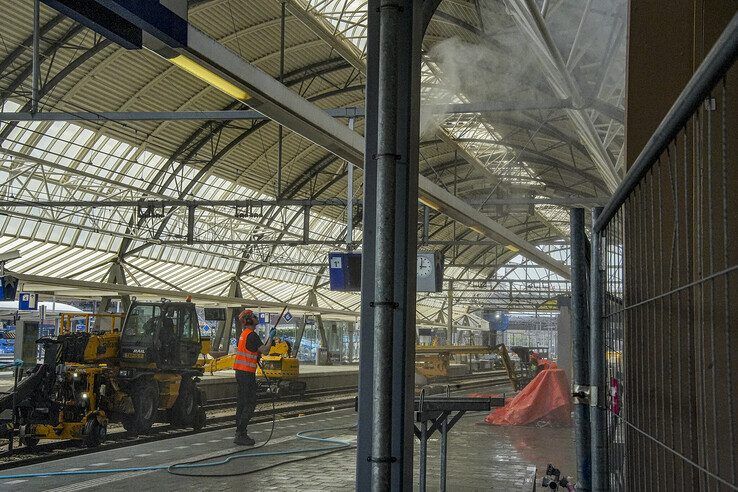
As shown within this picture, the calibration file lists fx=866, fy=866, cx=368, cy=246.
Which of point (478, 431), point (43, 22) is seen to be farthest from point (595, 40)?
point (43, 22)

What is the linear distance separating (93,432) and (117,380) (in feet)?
4.25

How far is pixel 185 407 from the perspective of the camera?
54.1 ft

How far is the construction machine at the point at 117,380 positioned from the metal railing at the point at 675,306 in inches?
446

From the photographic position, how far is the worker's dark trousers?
12.5 m

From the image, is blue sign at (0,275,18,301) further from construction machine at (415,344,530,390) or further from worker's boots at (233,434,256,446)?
construction machine at (415,344,530,390)

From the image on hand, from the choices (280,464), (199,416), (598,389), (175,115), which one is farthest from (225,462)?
A: (598,389)

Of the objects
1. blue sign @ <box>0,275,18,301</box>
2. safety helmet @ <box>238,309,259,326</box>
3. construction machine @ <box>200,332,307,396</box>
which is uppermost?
blue sign @ <box>0,275,18,301</box>

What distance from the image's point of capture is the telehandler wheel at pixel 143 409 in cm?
1528

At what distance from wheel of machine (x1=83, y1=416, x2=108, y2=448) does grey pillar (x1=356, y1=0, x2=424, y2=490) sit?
31.9ft

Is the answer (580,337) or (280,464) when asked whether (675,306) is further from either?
(280,464)

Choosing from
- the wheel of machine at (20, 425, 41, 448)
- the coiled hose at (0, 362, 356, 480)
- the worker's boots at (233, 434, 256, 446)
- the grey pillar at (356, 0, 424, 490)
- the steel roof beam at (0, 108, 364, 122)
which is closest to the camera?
the grey pillar at (356, 0, 424, 490)

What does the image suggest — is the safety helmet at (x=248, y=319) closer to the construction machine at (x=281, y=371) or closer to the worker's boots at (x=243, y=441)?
the worker's boots at (x=243, y=441)

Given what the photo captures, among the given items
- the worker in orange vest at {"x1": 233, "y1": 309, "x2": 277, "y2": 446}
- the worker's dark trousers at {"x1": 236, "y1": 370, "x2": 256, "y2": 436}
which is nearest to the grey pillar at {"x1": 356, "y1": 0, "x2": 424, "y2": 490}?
the worker in orange vest at {"x1": 233, "y1": 309, "x2": 277, "y2": 446}

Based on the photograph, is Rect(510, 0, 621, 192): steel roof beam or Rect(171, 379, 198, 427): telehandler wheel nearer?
Rect(510, 0, 621, 192): steel roof beam
